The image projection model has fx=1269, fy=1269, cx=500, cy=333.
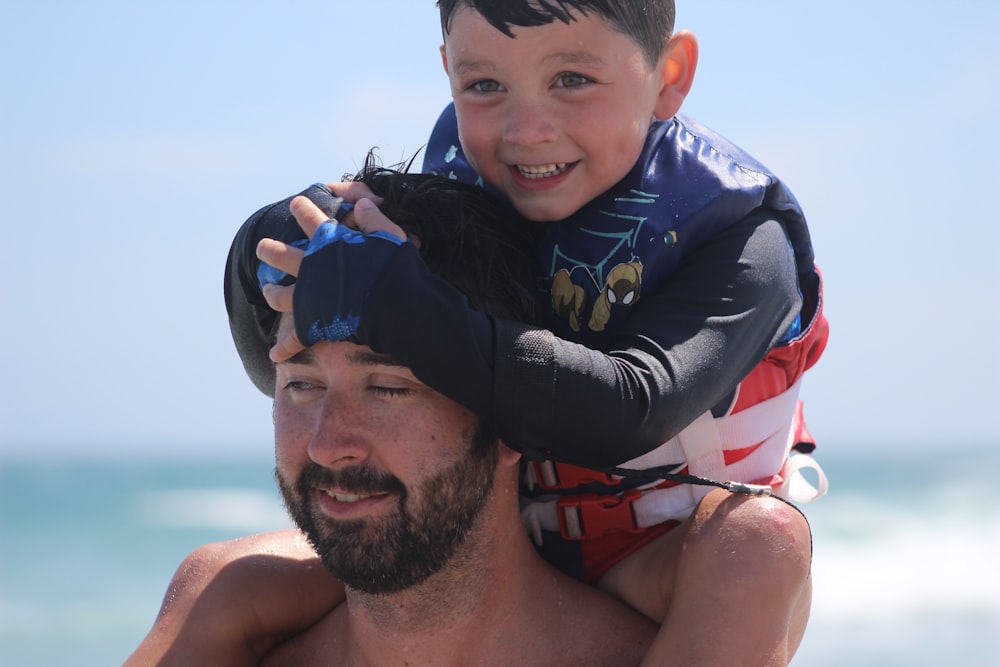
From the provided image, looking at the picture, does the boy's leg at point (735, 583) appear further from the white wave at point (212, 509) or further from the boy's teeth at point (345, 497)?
the white wave at point (212, 509)

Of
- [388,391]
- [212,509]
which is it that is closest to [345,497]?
[388,391]

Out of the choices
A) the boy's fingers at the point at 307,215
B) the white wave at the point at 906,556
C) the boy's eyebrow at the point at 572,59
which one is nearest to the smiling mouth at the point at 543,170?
the boy's eyebrow at the point at 572,59

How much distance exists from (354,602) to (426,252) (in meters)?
0.96

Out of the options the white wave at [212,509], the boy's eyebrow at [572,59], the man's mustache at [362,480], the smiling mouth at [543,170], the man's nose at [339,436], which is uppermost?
the boy's eyebrow at [572,59]

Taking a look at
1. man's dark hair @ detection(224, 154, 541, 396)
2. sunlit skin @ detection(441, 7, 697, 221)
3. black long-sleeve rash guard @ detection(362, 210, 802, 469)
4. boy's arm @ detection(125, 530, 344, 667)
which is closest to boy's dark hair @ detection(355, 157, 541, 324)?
man's dark hair @ detection(224, 154, 541, 396)

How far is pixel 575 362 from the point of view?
2.60 m

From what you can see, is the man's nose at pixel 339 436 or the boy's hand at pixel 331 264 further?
the man's nose at pixel 339 436

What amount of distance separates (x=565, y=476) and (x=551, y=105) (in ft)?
3.09

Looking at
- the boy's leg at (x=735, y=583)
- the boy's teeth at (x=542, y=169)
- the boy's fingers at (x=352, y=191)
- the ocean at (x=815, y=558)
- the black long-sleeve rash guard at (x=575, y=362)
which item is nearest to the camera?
the black long-sleeve rash guard at (x=575, y=362)

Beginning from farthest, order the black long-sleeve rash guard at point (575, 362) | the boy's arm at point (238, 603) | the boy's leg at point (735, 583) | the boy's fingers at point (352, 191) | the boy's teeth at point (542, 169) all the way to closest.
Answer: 1. the boy's arm at point (238, 603)
2. the boy's fingers at point (352, 191)
3. the boy's teeth at point (542, 169)
4. the boy's leg at point (735, 583)
5. the black long-sleeve rash guard at point (575, 362)

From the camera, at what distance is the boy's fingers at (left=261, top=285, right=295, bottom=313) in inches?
113

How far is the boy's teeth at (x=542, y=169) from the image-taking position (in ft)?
10.0

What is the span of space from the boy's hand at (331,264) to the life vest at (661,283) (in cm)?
52

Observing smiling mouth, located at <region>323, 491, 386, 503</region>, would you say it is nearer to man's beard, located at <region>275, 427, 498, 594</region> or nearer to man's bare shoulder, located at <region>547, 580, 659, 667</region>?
man's beard, located at <region>275, 427, 498, 594</region>
